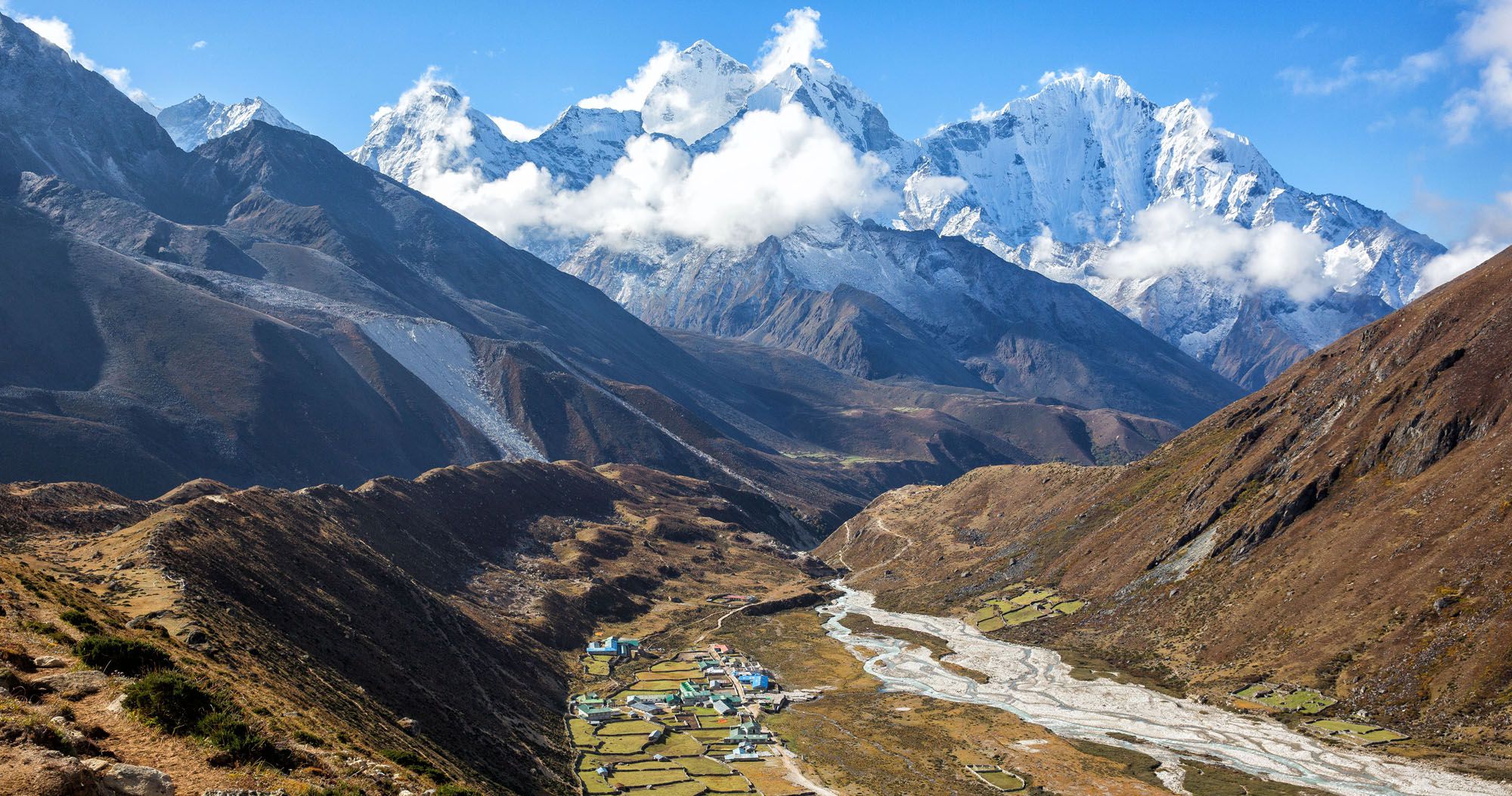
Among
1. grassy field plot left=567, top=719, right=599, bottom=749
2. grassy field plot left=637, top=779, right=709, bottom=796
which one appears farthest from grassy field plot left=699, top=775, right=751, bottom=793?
grassy field plot left=567, top=719, right=599, bottom=749

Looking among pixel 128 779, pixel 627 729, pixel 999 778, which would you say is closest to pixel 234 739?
pixel 128 779

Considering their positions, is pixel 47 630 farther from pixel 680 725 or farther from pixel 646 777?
pixel 680 725

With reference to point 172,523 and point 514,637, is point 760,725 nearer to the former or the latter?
point 514,637

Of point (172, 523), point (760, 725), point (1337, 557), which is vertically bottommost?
point (760, 725)

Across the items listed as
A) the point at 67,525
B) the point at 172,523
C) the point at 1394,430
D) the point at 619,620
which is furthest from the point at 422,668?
the point at 1394,430

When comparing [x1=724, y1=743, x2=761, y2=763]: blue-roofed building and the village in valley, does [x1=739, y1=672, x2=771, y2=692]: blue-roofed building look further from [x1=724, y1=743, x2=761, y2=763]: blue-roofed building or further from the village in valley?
[x1=724, y1=743, x2=761, y2=763]: blue-roofed building
